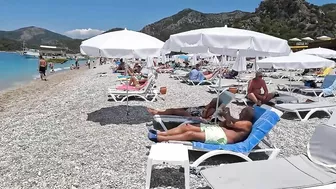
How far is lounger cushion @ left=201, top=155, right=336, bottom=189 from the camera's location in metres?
3.20

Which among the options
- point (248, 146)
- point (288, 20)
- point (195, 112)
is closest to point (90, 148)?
point (248, 146)

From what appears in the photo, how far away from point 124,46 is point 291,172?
387cm

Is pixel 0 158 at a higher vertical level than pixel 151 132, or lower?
lower

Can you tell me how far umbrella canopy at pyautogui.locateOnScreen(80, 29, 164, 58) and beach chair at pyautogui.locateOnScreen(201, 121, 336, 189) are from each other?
322cm

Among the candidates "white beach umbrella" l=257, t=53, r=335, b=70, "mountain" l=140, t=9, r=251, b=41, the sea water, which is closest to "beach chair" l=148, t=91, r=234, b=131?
"white beach umbrella" l=257, t=53, r=335, b=70

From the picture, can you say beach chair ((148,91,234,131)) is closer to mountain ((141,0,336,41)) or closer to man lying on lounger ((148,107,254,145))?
man lying on lounger ((148,107,254,145))

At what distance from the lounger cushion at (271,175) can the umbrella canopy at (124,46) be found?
324cm

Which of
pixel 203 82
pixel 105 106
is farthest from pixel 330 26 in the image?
pixel 105 106

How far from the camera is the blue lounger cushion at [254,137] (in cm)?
453

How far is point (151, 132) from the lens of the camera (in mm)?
5102

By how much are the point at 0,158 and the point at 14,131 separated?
1895 millimetres

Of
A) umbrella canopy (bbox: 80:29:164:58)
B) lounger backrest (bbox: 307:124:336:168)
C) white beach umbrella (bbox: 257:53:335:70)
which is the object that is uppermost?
umbrella canopy (bbox: 80:29:164:58)

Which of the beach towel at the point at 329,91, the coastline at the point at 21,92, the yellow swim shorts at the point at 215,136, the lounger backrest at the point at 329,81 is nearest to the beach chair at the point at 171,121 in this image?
the yellow swim shorts at the point at 215,136

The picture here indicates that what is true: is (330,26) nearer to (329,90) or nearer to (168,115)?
(329,90)
